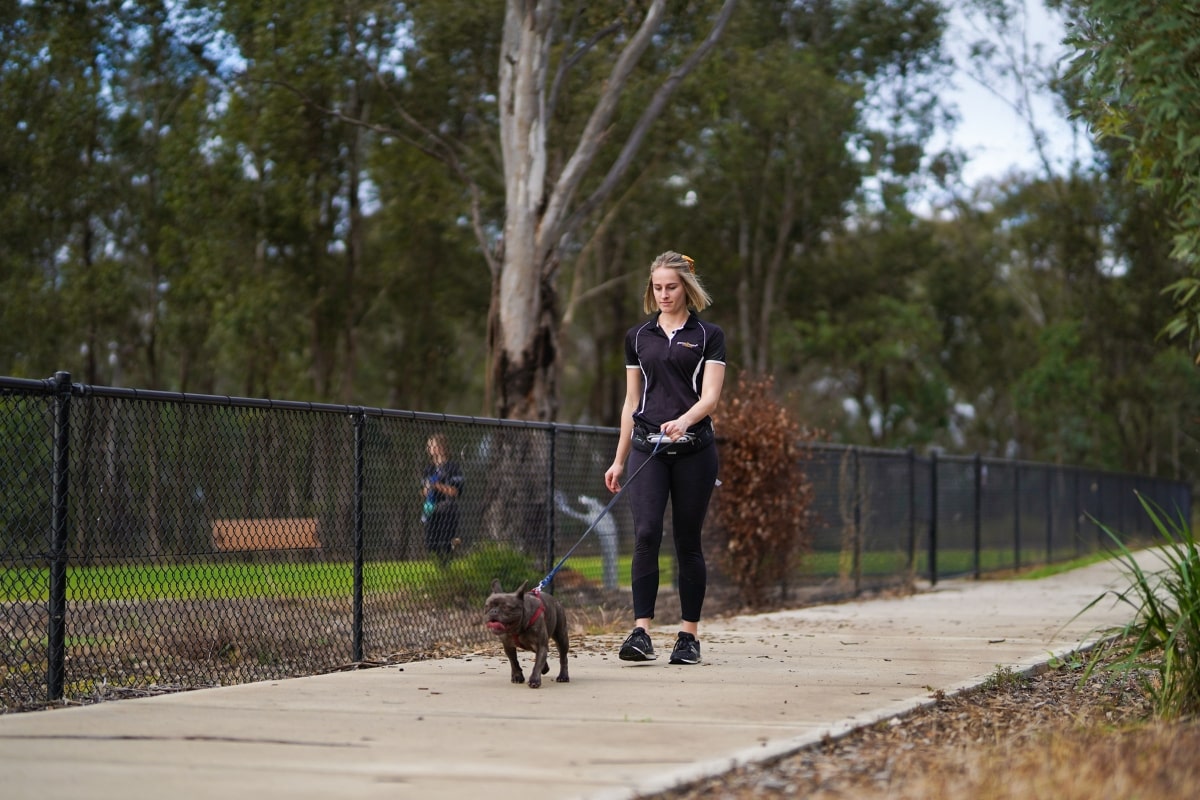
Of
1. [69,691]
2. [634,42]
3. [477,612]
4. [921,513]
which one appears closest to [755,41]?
[634,42]

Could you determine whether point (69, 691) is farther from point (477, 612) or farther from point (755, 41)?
point (755, 41)

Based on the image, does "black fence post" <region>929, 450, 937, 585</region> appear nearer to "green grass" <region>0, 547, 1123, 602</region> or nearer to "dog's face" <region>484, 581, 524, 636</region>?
"green grass" <region>0, 547, 1123, 602</region>

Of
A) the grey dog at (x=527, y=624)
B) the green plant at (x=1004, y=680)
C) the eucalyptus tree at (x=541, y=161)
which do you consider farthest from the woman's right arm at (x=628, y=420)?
the eucalyptus tree at (x=541, y=161)

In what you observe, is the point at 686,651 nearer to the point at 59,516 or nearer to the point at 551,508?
the point at 551,508

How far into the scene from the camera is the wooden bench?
6910 mm

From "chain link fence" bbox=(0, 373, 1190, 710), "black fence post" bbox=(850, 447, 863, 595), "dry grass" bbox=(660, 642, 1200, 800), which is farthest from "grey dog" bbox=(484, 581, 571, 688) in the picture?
"black fence post" bbox=(850, 447, 863, 595)

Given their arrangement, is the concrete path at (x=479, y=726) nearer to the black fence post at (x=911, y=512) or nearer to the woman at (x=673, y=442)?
the woman at (x=673, y=442)

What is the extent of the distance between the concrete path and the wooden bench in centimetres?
78

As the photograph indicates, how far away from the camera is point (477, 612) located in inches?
363

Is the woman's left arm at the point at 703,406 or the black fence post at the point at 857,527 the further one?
the black fence post at the point at 857,527

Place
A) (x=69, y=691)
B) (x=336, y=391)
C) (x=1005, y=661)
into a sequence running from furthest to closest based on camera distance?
(x=336, y=391), (x=1005, y=661), (x=69, y=691)

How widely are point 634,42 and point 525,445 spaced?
9160 millimetres

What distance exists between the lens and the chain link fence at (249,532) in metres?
6.28

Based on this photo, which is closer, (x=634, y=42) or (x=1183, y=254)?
(x=1183, y=254)
